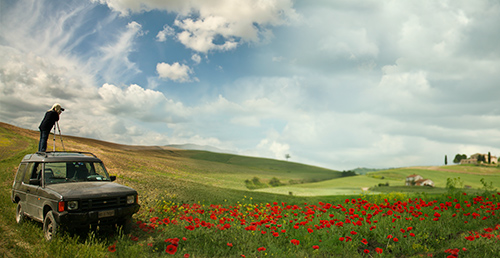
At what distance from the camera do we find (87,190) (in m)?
7.28

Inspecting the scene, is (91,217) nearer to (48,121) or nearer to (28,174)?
(28,174)

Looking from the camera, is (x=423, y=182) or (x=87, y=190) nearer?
(x=87, y=190)

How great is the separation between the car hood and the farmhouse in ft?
110

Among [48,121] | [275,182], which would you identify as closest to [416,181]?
[275,182]

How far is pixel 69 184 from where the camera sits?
7930 mm

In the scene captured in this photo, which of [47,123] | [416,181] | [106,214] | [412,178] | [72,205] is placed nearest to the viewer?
[72,205]

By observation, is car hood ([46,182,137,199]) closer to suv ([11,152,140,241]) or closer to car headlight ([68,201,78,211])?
suv ([11,152,140,241])

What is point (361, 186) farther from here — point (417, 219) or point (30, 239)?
point (30, 239)

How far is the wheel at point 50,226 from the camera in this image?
6.80m

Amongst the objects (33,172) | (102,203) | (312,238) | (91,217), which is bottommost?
(312,238)

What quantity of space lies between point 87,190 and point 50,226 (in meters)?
1.31

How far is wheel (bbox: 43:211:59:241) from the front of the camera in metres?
6.80

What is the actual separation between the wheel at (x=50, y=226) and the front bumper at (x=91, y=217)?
198mm

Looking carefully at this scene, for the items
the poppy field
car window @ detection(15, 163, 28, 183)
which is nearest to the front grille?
the poppy field
